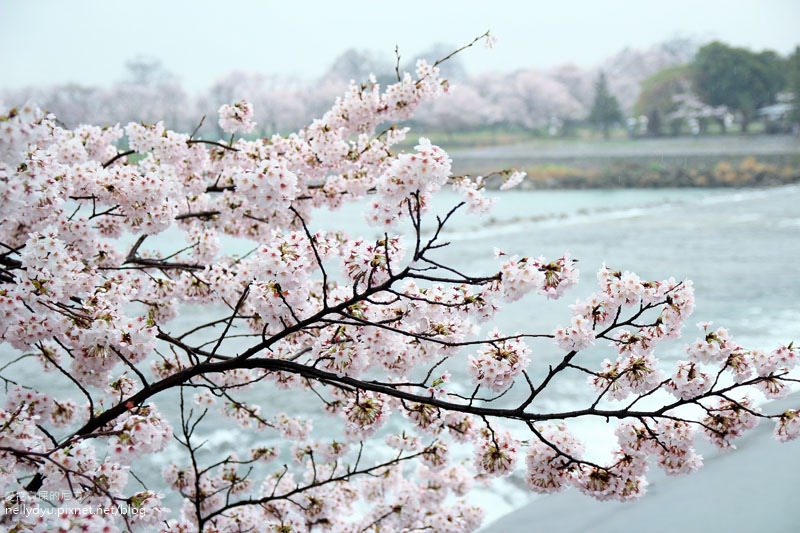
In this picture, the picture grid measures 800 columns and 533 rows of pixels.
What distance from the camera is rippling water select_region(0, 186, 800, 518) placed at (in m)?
4.13

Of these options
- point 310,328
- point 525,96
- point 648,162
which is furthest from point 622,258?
point 525,96

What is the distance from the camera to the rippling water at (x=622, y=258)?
13.5 ft

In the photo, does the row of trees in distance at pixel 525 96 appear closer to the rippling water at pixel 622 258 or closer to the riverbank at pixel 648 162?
the riverbank at pixel 648 162

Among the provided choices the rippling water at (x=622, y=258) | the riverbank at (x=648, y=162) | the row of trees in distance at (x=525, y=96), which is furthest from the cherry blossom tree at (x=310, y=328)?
the row of trees in distance at (x=525, y=96)

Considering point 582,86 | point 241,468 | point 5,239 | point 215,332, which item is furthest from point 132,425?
point 582,86

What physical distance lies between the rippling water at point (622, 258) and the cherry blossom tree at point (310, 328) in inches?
20.0

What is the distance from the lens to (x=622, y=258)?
8.89 m

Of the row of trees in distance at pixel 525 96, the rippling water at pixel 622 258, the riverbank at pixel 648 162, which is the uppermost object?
the row of trees in distance at pixel 525 96

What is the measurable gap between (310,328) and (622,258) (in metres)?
7.71

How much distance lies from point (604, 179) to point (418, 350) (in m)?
22.4

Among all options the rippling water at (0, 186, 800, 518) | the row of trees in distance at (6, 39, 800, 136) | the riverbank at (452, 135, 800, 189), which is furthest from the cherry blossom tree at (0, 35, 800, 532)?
the row of trees in distance at (6, 39, 800, 136)

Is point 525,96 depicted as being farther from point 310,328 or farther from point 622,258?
point 310,328

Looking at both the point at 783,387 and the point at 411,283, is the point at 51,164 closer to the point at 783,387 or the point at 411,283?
the point at 411,283

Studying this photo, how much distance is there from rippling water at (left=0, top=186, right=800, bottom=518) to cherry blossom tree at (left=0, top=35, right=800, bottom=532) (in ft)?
1.67
